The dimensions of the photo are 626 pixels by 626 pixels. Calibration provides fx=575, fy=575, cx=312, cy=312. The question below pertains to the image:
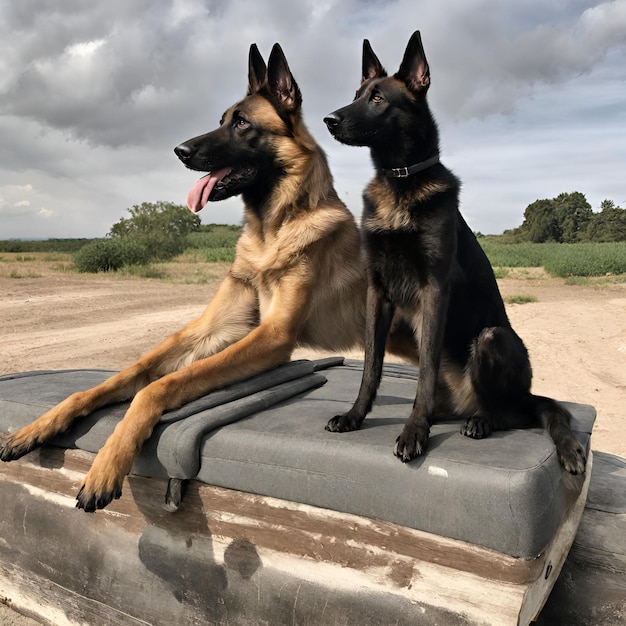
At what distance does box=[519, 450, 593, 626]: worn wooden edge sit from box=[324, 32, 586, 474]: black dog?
1.22 feet

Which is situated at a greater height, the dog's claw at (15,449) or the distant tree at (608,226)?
Answer: the distant tree at (608,226)

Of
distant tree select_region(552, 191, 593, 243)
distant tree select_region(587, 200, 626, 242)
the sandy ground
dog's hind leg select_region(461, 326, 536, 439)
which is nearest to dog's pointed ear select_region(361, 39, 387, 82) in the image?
dog's hind leg select_region(461, 326, 536, 439)

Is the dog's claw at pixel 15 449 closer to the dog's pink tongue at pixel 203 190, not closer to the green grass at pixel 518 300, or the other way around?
the dog's pink tongue at pixel 203 190

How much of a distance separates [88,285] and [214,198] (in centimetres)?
1327

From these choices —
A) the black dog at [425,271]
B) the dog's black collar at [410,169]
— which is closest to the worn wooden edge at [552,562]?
the black dog at [425,271]

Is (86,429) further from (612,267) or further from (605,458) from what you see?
(612,267)

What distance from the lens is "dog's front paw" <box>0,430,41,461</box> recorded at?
249 cm

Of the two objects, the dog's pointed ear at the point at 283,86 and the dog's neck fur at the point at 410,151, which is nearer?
the dog's neck fur at the point at 410,151

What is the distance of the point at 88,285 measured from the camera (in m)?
15.1

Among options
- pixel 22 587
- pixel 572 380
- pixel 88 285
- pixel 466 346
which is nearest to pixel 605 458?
pixel 466 346

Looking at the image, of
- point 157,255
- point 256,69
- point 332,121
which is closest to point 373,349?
point 332,121

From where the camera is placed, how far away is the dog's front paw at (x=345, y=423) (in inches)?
86.5

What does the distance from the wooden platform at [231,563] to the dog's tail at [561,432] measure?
287mm

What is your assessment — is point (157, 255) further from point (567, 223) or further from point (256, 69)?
point (567, 223)
